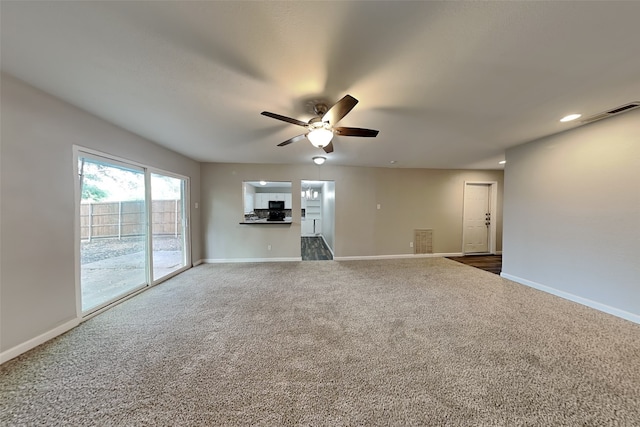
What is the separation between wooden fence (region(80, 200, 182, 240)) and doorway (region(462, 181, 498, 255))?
22.7 ft

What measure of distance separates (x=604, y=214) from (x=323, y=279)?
3.87 metres

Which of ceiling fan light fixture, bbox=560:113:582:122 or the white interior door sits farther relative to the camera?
the white interior door

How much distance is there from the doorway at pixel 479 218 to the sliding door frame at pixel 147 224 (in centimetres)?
680

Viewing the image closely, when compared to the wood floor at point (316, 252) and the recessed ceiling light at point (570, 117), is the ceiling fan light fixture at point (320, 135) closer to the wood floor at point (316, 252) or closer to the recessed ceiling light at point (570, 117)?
the recessed ceiling light at point (570, 117)

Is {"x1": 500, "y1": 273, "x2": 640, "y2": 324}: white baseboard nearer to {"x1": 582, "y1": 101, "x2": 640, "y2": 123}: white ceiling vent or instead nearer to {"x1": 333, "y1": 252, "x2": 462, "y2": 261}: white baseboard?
{"x1": 333, "y1": 252, "x2": 462, "y2": 261}: white baseboard

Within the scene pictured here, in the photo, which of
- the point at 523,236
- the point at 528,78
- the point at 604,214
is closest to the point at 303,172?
the point at 528,78

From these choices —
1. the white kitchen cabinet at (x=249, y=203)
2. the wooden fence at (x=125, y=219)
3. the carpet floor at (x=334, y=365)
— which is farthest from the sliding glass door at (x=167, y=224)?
the white kitchen cabinet at (x=249, y=203)

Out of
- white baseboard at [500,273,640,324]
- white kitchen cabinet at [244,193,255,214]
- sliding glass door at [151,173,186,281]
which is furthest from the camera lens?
white kitchen cabinet at [244,193,255,214]

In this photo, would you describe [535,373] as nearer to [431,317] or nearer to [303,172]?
[431,317]

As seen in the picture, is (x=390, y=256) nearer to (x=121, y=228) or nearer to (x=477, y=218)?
(x=477, y=218)

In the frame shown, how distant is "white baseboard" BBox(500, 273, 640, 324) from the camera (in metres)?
2.44

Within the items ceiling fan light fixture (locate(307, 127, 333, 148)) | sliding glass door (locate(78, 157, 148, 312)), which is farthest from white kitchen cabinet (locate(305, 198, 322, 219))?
ceiling fan light fixture (locate(307, 127, 333, 148))

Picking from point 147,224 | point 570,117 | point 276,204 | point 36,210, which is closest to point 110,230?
point 147,224

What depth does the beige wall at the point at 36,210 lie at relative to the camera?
5.82ft
